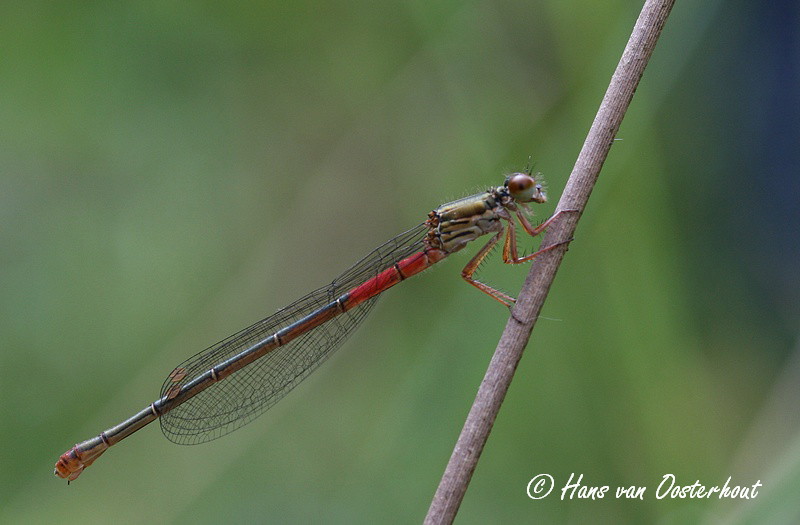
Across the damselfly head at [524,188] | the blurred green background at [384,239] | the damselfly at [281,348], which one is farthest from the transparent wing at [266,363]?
the damselfly head at [524,188]

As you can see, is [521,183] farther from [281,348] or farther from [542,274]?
[281,348]

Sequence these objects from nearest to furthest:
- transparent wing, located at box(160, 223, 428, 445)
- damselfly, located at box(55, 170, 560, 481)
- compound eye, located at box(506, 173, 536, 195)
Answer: compound eye, located at box(506, 173, 536, 195) < damselfly, located at box(55, 170, 560, 481) < transparent wing, located at box(160, 223, 428, 445)

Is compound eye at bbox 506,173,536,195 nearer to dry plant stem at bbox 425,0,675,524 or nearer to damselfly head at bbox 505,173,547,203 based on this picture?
damselfly head at bbox 505,173,547,203

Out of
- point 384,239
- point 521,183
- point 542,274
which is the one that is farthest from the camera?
point 384,239

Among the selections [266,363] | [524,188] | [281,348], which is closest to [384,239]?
[281,348]

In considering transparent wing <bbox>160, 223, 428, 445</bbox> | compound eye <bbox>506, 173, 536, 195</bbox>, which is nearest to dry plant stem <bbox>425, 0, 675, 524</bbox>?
compound eye <bbox>506, 173, 536, 195</bbox>

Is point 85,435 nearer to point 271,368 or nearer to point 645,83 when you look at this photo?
point 271,368
